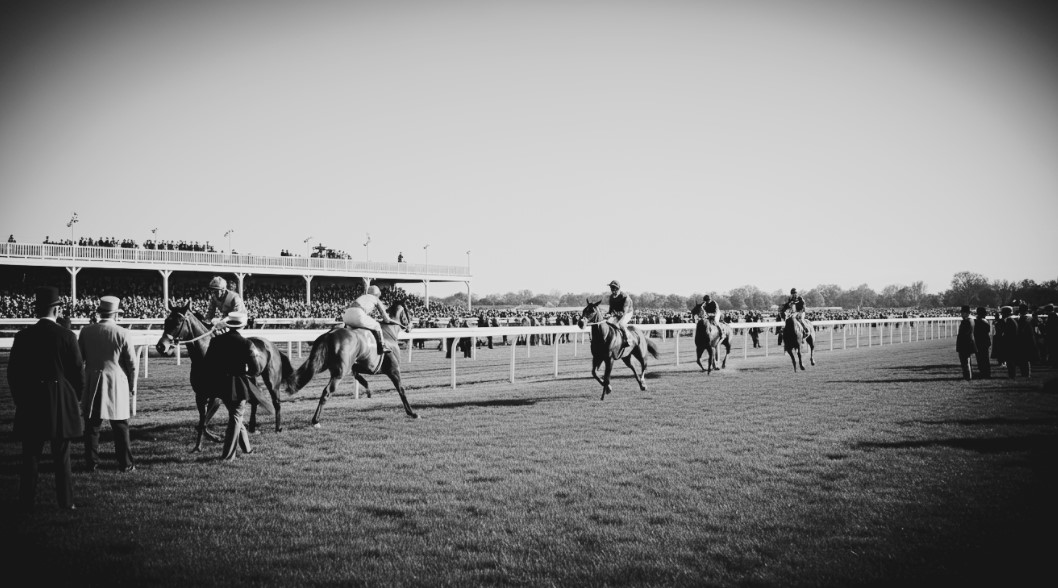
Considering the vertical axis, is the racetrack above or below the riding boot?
below

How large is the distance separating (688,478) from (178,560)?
411cm

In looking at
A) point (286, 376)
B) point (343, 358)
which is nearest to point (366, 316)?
point (343, 358)

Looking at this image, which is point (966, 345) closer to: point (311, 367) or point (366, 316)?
point (366, 316)

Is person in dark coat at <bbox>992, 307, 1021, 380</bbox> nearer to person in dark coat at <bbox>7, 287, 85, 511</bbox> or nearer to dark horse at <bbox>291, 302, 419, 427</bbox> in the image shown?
dark horse at <bbox>291, 302, 419, 427</bbox>

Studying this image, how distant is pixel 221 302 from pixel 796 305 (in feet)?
47.9

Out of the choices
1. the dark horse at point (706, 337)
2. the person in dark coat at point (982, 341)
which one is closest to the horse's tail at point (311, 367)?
the dark horse at point (706, 337)

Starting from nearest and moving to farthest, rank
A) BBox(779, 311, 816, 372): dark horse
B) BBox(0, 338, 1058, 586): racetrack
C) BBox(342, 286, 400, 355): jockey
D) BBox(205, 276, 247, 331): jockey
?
BBox(0, 338, 1058, 586): racetrack < BBox(205, 276, 247, 331): jockey < BBox(342, 286, 400, 355): jockey < BBox(779, 311, 816, 372): dark horse

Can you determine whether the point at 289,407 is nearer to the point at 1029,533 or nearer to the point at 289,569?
the point at 289,569

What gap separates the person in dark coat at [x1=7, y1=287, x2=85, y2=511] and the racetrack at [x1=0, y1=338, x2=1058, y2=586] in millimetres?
295

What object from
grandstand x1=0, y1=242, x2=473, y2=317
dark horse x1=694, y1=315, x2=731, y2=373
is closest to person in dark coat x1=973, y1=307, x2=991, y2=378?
dark horse x1=694, y1=315, x2=731, y2=373

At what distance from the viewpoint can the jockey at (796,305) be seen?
56.1 feet

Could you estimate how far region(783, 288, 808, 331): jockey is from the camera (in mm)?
17109

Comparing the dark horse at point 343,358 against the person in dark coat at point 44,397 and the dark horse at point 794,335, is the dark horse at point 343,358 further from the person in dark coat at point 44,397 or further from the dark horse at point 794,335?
the dark horse at point 794,335

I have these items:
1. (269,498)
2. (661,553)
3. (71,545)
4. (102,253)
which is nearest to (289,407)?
(269,498)
